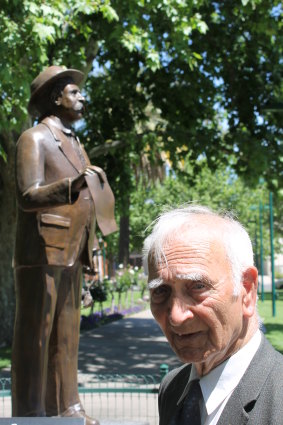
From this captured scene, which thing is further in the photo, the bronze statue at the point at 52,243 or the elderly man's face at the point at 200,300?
the bronze statue at the point at 52,243

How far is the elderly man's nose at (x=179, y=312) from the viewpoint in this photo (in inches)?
71.7

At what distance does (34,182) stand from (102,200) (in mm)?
482

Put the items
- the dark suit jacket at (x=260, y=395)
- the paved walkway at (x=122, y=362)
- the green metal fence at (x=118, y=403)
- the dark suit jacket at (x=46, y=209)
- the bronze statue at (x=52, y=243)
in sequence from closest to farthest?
the dark suit jacket at (x=260, y=395)
the bronze statue at (x=52, y=243)
the dark suit jacket at (x=46, y=209)
the green metal fence at (x=118, y=403)
the paved walkway at (x=122, y=362)

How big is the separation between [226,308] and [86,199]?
3133 millimetres

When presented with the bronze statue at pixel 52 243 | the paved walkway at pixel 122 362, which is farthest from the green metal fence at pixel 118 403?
the bronze statue at pixel 52 243

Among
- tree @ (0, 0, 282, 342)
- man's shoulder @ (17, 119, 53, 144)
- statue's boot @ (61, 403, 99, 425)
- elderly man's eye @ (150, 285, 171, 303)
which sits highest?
tree @ (0, 0, 282, 342)

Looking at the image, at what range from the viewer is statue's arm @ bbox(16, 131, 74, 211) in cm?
434

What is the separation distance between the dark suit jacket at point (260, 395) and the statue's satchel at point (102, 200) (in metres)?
2.57

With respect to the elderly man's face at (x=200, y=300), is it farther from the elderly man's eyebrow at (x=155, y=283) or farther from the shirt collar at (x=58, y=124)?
the shirt collar at (x=58, y=124)

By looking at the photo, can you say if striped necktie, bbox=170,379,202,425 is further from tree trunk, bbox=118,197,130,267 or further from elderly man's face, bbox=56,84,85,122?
tree trunk, bbox=118,197,130,267

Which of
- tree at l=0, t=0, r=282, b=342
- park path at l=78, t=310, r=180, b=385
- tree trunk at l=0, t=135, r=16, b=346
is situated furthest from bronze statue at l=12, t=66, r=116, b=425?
tree trunk at l=0, t=135, r=16, b=346

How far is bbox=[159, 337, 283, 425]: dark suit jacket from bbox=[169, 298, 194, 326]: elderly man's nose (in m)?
0.22

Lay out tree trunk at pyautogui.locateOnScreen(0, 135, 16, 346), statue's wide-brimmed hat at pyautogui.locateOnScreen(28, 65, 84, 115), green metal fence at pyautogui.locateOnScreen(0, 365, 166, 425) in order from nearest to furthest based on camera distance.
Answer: statue's wide-brimmed hat at pyautogui.locateOnScreen(28, 65, 84, 115) < green metal fence at pyautogui.locateOnScreen(0, 365, 166, 425) < tree trunk at pyautogui.locateOnScreen(0, 135, 16, 346)

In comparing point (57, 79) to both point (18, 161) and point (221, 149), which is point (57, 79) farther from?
point (221, 149)
